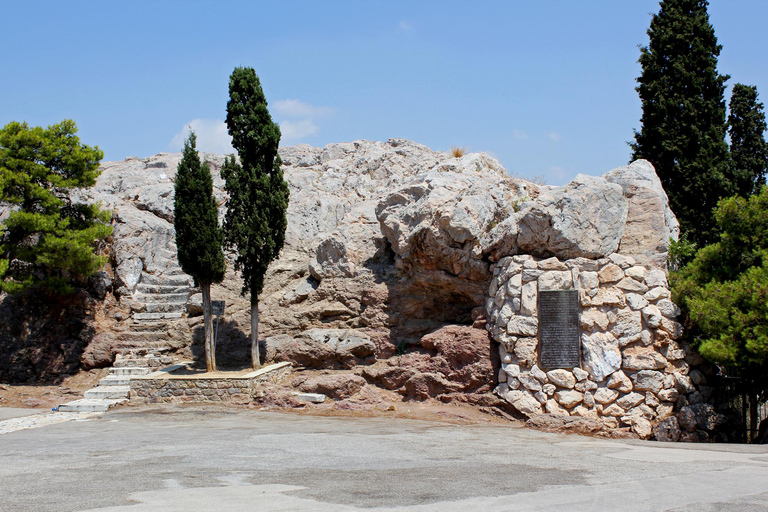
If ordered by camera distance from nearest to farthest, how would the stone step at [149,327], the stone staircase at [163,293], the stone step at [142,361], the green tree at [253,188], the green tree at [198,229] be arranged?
the green tree at [198,229], the green tree at [253,188], the stone step at [142,361], the stone step at [149,327], the stone staircase at [163,293]

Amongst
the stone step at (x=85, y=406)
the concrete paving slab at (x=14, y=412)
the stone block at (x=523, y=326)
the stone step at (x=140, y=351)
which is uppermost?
the stone block at (x=523, y=326)

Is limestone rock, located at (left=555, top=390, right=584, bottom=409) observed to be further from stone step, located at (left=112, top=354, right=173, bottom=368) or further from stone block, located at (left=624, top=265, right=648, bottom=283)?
stone step, located at (left=112, top=354, right=173, bottom=368)

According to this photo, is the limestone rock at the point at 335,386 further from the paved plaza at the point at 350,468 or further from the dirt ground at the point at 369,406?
the paved plaza at the point at 350,468

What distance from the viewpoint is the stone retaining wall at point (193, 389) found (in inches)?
534

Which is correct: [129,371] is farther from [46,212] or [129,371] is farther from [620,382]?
[620,382]

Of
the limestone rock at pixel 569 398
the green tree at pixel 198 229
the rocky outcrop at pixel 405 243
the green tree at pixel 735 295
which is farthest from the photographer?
the green tree at pixel 198 229

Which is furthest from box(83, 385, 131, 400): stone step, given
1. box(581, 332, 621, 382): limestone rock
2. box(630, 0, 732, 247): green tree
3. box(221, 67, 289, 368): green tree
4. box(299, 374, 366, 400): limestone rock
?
box(630, 0, 732, 247): green tree

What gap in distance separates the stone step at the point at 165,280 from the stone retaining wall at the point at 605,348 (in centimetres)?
996

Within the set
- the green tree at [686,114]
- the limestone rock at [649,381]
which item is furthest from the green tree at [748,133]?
Result: the limestone rock at [649,381]

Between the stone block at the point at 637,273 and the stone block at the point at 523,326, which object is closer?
the stone block at the point at 523,326

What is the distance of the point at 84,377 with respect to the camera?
52.1 ft

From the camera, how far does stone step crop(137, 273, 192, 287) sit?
60.8 feet

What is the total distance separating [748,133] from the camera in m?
21.4

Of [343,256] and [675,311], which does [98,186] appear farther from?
[675,311]
